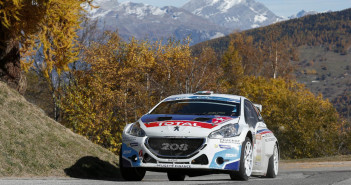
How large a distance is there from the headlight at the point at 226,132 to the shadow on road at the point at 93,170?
3.87m

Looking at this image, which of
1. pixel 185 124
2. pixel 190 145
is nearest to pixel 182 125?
pixel 185 124

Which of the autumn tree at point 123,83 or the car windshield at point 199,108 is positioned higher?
the car windshield at point 199,108

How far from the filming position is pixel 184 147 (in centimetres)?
829

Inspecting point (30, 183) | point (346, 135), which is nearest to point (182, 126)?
point (30, 183)

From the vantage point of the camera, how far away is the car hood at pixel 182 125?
27.2 ft

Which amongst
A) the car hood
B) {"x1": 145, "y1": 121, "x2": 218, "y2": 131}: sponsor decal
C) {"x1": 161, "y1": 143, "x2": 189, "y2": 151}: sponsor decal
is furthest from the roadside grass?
{"x1": 161, "y1": 143, "x2": 189, "y2": 151}: sponsor decal

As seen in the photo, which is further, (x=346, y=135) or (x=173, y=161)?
(x=346, y=135)

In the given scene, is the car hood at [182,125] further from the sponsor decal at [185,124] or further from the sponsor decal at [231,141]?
the sponsor decal at [231,141]

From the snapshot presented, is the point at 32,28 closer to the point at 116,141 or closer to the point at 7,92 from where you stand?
the point at 7,92

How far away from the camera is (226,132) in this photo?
8.50 metres

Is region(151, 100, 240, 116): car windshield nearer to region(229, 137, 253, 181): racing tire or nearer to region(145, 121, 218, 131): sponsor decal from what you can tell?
region(229, 137, 253, 181): racing tire

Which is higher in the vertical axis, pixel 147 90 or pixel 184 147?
pixel 184 147

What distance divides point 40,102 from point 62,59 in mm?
43556

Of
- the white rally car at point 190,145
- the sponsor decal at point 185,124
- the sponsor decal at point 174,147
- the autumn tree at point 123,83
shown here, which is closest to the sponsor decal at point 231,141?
the white rally car at point 190,145
